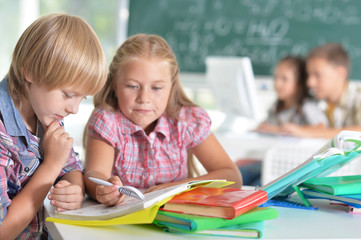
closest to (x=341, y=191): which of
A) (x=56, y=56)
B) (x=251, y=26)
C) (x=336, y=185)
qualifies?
(x=336, y=185)

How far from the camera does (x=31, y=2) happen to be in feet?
17.5

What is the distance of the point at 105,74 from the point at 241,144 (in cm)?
166

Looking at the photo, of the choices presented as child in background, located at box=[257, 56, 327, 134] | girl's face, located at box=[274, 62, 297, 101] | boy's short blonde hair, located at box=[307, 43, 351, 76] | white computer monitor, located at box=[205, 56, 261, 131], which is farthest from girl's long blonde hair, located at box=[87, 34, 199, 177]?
boy's short blonde hair, located at box=[307, 43, 351, 76]

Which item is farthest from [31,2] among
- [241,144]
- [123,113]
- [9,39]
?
[123,113]

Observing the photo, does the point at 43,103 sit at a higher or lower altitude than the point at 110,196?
higher

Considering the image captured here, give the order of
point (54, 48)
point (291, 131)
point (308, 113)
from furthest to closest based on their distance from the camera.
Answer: point (308, 113), point (291, 131), point (54, 48)

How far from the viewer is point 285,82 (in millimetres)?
3652

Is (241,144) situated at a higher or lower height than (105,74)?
lower

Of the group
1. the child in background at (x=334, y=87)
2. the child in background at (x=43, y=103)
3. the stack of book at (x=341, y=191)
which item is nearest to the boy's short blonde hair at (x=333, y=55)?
the child in background at (x=334, y=87)

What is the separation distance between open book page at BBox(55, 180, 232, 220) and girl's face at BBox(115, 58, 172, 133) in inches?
15.2

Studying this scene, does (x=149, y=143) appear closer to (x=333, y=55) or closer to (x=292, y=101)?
(x=292, y=101)

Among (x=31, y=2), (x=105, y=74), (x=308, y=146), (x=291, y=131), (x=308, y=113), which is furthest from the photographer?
(x=31, y=2)

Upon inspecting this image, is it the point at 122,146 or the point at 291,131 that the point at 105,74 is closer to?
the point at 122,146

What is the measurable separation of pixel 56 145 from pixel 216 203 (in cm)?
43
